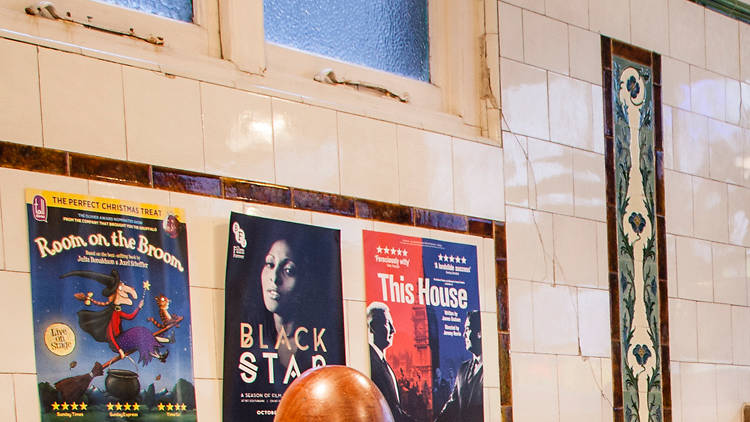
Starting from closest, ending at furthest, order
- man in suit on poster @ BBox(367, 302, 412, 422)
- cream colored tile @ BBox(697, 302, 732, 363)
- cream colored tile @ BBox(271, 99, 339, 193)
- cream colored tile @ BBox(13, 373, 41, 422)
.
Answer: cream colored tile @ BBox(13, 373, 41, 422), cream colored tile @ BBox(271, 99, 339, 193), man in suit on poster @ BBox(367, 302, 412, 422), cream colored tile @ BBox(697, 302, 732, 363)

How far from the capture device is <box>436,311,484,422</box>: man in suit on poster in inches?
138

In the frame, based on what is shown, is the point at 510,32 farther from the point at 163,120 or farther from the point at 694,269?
the point at 163,120

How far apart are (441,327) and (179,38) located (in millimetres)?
1238

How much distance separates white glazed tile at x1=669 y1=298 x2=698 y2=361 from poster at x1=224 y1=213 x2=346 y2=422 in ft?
5.73

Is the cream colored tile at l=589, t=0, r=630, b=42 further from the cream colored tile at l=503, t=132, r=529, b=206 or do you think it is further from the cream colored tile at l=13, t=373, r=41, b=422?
the cream colored tile at l=13, t=373, r=41, b=422

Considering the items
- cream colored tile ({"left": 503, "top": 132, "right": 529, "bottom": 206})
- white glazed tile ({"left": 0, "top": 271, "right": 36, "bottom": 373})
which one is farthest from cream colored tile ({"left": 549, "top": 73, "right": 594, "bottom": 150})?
white glazed tile ({"left": 0, "top": 271, "right": 36, "bottom": 373})

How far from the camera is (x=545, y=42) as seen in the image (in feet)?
13.2

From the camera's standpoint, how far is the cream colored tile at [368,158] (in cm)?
333

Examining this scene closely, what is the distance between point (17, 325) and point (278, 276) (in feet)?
2.63

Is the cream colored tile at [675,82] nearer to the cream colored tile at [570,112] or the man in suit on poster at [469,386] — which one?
the cream colored tile at [570,112]

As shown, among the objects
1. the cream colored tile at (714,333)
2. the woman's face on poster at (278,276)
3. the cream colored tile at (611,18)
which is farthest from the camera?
the cream colored tile at (714,333)

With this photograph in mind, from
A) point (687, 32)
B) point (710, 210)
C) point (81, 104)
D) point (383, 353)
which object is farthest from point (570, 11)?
point (81, 104)

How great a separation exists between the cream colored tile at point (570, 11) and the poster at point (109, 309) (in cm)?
184

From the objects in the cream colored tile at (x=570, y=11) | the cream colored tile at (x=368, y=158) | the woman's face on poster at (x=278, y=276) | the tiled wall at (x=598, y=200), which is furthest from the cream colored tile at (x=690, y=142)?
the woman's face on poster at (x=278, y=276)
